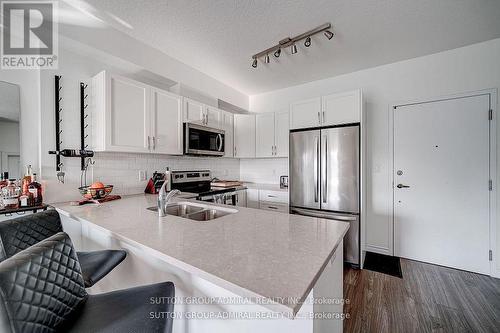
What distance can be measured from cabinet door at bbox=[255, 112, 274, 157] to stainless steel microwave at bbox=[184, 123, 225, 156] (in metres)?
0.73

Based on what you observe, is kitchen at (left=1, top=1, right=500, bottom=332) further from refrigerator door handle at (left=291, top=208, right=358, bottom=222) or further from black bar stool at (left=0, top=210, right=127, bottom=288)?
black bar stool at (left=0, top=210, right=127, bottom=288)

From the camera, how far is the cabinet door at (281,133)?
3363 millimetres

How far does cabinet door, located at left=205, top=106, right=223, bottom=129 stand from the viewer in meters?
2.94

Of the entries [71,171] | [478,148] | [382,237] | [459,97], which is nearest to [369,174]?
[382,237]

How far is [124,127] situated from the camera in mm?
2010

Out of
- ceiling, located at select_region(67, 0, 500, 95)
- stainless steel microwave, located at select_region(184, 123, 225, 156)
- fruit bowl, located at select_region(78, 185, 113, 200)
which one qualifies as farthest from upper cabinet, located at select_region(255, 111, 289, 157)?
fruit bowl, located at select_region(78, 185, 113, 200)

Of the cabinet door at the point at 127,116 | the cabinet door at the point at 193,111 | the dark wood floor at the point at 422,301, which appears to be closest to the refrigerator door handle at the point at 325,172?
the dark wood floor at the point at 422,301

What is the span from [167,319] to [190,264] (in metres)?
0.24

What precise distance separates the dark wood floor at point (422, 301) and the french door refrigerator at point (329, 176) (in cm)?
45

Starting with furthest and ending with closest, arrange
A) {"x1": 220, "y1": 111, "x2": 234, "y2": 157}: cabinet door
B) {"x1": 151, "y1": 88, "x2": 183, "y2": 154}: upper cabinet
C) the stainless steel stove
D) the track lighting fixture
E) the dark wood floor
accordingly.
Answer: {"x1": 220, "y1": 111, "x2": 234, "y2": 157}: cabinet door
the stainless steel stove
{"x1": 151, "y1": 88, "x2": 183, "y2": 154}: upper cabinet
the track lighting fixture
the dark wood floor

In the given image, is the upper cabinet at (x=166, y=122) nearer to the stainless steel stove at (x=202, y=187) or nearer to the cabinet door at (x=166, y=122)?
the cabinet door at (x=166, y=122)

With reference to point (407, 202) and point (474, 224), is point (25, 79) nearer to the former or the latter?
point (407, 202)

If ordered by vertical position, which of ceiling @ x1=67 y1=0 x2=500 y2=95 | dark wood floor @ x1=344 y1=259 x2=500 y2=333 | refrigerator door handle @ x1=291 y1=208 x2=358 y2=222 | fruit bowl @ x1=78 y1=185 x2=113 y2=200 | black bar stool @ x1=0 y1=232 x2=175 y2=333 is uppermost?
ceiling @ x1=67 y1=0 x2=500 y2=95

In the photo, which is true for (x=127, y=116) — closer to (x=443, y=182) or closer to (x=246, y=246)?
(x=246, y=246)
